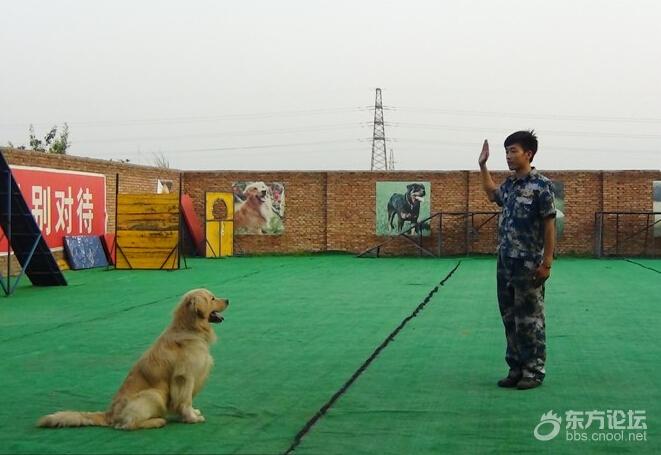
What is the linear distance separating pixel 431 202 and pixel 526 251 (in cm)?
2567

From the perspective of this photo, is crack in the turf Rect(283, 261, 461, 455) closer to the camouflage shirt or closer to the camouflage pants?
the camouflage pants

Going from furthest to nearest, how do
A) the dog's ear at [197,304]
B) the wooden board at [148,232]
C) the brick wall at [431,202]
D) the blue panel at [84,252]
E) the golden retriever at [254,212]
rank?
the golden retriever at [254,212]
the brick wall at [431,202]
the blue panel at [84,252]
the wooden board at [148,232]
the dog's ear at [197,304]

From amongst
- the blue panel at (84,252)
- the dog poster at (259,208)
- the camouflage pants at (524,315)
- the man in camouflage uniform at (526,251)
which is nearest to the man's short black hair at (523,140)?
the man in camouflage uniform at (526,251)

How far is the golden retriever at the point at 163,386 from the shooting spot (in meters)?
6.12

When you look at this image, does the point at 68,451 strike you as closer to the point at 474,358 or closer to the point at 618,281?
the point at 474,358

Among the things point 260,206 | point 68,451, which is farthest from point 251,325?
point 260,206

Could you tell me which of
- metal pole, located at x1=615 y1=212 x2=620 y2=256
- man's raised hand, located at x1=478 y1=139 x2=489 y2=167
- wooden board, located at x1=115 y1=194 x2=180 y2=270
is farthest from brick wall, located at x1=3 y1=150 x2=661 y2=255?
man's raised hand, located at x1=478 y1=139 x2=489 y2=167

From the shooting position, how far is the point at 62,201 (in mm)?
24359

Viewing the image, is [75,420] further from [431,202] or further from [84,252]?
[431,202]

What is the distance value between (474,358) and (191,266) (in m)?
17.1

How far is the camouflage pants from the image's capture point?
7754mm

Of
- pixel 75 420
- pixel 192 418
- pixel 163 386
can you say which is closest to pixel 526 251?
pixel 192 418

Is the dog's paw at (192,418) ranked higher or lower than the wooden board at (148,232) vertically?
lower

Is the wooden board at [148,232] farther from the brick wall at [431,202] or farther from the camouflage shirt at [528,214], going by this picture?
the camouflage shirt at [528,214]
